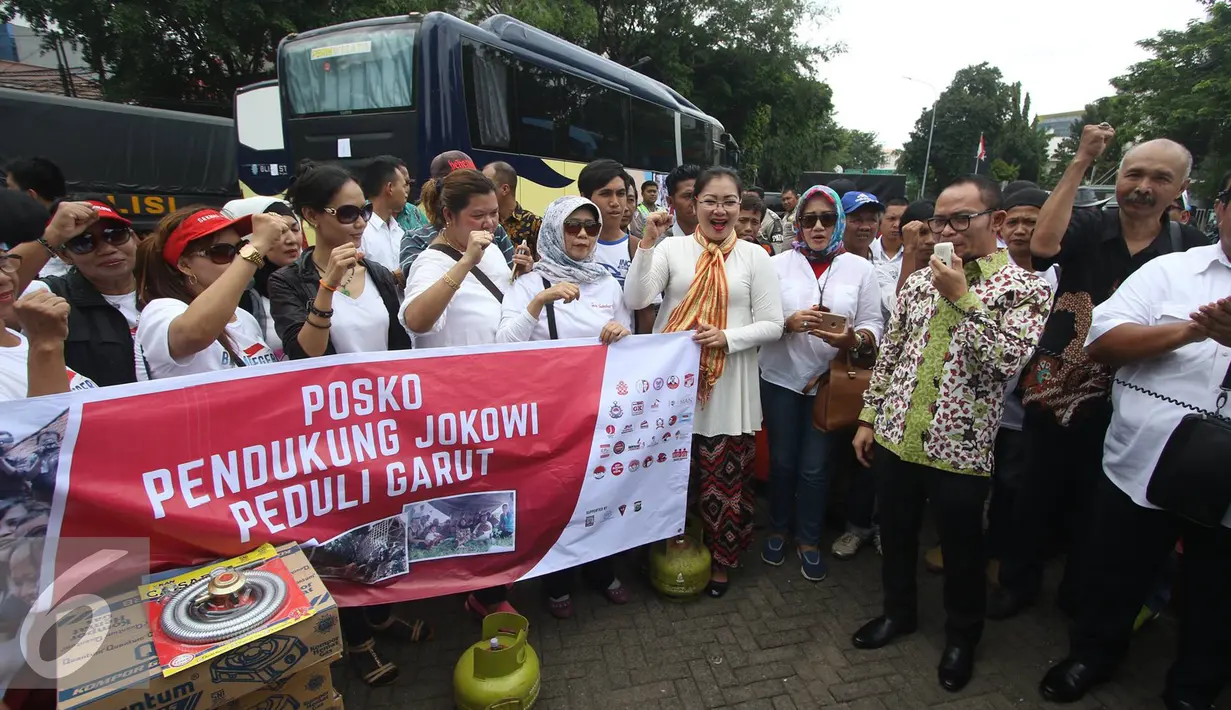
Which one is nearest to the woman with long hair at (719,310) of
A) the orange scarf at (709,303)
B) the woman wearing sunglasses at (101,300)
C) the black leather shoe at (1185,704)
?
the orange scarf at (709,303)

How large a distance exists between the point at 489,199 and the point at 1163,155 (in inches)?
115

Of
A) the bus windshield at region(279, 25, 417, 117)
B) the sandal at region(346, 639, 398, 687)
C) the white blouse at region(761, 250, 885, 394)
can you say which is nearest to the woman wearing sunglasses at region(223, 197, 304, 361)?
the sandal at region(346, 639, 398, 687)

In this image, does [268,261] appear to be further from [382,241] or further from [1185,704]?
[1185,704]

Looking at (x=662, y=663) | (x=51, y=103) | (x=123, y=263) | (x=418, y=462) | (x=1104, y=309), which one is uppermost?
(x=51, y=103)

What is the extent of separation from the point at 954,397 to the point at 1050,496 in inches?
43.7

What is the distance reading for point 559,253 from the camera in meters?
2.94

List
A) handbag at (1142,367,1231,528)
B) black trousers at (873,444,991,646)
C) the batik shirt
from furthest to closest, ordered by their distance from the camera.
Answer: black trousers at (873,444,991,646)
the batik shirt
handbag at (1142,367,1231,528)

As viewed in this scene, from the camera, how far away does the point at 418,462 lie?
99.8 inches

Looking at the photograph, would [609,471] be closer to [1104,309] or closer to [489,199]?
[489,199]

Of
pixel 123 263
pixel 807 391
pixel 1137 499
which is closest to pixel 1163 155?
pixel 1137 499

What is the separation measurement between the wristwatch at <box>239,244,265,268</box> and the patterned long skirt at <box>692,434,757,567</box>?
2.12m

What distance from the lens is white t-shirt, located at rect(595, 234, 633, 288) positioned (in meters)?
3.83

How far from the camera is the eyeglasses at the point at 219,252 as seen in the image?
238 centimetres

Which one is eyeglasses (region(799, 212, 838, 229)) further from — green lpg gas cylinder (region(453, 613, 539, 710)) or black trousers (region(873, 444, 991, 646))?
green lpg gas cylinder (region(453, 613, 539, 710))
